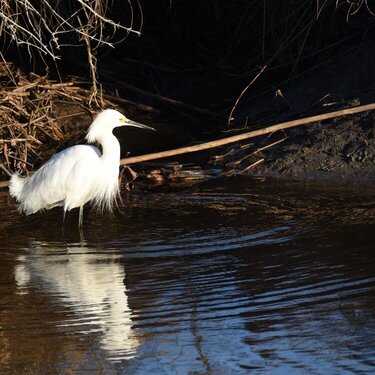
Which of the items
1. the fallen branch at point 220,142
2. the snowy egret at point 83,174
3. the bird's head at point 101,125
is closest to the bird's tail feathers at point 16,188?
the snowy egret at point 83,174

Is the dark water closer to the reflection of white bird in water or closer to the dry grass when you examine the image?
the reflection of white bird in water

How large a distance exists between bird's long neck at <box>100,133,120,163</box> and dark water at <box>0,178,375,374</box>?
1.61ft

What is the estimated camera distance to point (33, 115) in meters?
10.4

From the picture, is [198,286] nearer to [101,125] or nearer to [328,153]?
[101,125]

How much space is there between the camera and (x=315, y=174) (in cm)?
898

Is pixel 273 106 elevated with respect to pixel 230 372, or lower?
elevated

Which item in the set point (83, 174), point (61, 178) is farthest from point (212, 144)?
point (61, 178)

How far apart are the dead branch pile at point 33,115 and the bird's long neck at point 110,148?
161cm

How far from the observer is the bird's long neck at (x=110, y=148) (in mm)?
7961

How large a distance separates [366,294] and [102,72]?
24.9 feet

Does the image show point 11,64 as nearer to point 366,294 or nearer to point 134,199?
point 134,199

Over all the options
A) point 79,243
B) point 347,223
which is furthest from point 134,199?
point 347,223

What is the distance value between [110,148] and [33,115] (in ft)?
8.84

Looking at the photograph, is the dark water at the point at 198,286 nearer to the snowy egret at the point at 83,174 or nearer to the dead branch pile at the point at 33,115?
the snowy egret at the point at 83,174
